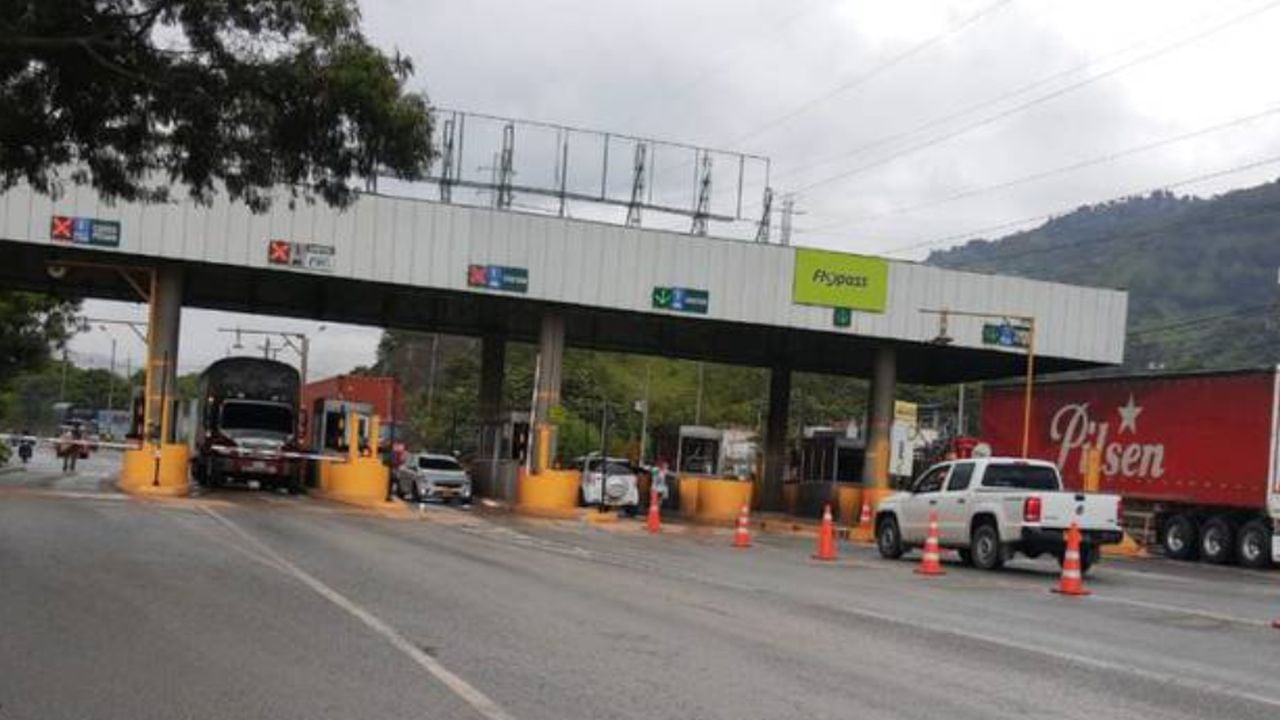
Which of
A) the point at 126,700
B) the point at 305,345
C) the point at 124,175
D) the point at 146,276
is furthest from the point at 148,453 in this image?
the point at 305,345

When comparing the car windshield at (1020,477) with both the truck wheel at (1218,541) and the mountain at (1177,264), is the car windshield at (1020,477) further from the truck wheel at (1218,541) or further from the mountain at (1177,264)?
the mountain at (1177,264)

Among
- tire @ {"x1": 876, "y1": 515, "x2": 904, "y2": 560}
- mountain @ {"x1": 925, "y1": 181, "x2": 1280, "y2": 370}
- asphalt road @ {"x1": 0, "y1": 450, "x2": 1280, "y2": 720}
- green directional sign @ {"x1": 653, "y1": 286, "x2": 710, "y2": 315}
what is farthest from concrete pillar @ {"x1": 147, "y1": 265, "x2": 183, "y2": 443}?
mountain @ {"x1": 925, "y1": 181, "x2": 1280, "y2": 370}

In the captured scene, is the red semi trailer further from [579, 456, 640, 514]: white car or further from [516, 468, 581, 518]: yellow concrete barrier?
[516, 468, 581, 518]: yellow concrete barrier

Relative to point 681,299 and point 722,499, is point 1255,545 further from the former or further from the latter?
point 722,499

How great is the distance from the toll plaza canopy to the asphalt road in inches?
569

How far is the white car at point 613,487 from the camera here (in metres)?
39.6

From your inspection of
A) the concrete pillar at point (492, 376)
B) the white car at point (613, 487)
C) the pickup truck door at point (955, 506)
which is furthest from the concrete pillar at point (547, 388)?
the pickup truck door at point (955, 506)

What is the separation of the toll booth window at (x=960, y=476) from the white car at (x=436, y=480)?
66.0 feet

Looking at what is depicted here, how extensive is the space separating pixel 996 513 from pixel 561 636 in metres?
12.4

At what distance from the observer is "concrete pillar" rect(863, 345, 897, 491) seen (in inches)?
1673

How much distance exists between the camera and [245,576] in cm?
1479

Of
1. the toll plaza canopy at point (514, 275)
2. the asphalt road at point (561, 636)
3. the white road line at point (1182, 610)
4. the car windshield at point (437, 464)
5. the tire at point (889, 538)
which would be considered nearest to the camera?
the asphalt road at point (561, 636)

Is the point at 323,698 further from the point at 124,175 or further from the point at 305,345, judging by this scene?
the point at 305,345

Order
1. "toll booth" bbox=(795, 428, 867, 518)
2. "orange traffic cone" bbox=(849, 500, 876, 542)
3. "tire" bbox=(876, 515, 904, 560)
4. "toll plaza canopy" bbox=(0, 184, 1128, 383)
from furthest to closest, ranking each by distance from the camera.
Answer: "toll booth" bbox=(795, 428, 867, 518) < "toll plaza canopy" bbox=(0, 184, 1128, 383) < "orange traffic cone" bbox=(849, 500, 876, 542) < "tire" bbox=(876, 515, 904, 560)
